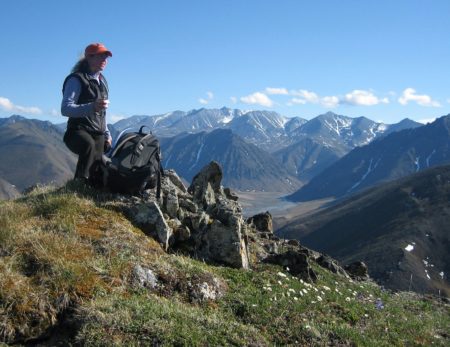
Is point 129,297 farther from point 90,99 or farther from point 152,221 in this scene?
point 90,99

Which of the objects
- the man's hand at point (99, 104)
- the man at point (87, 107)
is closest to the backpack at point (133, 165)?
the man at point (87, 107)

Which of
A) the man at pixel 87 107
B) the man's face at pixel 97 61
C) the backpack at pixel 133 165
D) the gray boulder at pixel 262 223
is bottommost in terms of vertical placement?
the gray boulder at pixel 262 223

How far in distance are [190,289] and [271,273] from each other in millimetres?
3348

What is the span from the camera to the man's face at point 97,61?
41.7 feet

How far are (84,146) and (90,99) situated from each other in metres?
1.21

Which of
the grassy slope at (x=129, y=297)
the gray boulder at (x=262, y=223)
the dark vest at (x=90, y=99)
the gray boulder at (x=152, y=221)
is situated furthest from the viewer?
the gray boulder at (x=262, y=223)

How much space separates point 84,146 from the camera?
13.1 metres

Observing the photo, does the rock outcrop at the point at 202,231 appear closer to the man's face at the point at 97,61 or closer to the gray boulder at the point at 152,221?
the gray boulder at the point at 152,221

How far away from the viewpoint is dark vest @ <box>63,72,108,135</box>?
41.9 ft

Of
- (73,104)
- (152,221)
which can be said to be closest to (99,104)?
(73,104)

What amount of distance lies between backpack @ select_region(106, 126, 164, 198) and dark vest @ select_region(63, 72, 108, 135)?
0.70 metres

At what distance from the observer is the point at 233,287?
10.5 m

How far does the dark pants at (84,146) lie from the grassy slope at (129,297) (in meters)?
0.80

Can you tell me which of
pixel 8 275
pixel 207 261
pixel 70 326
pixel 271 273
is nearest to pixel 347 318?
pixel 271 273
